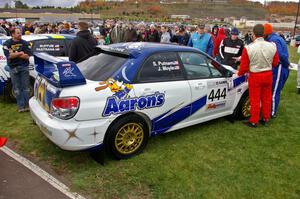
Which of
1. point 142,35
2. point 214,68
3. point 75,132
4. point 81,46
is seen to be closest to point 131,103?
point 75,132

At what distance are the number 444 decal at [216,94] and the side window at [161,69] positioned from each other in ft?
2.27

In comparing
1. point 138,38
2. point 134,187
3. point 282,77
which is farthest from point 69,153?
point 138,38

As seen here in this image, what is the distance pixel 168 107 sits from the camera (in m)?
4.51

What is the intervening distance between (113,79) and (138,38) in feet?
30.8

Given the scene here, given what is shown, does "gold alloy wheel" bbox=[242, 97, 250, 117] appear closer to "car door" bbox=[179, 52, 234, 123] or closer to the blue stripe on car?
"car door" bbox=[179, 52, 234, 123]

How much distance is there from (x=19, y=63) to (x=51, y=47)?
1289mm

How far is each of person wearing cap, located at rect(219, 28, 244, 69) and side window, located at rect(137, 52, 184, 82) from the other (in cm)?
282

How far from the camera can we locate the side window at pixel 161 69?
4.30 metres

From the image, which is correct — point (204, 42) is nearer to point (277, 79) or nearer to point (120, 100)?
point (277, 79)

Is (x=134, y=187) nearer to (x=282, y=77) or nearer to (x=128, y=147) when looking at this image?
(x=128, y=147)

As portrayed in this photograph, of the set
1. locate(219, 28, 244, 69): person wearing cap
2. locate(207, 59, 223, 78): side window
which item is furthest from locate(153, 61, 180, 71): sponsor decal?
locate(219, 28, 244, 69): person wearing cap

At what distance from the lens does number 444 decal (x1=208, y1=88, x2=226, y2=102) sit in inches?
200

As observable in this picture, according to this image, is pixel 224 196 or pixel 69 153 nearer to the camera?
pixel 224 196

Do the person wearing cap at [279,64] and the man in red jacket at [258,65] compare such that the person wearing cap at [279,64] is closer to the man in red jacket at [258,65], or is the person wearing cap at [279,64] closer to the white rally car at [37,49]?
the man in red jacket at [258,65]
